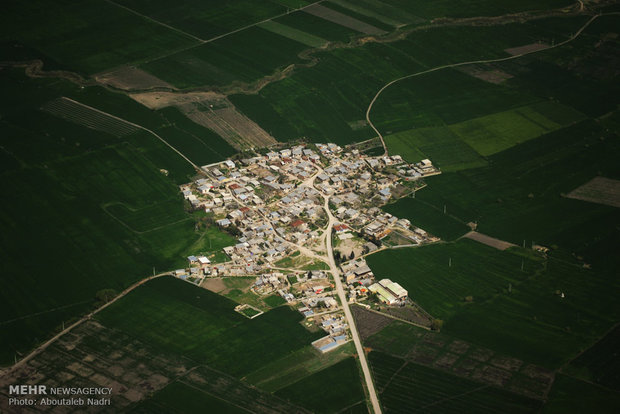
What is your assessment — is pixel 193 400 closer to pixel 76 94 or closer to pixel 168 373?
pixel 168 373

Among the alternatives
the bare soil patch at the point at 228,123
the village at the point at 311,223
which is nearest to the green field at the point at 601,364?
the village at the point at 311,223

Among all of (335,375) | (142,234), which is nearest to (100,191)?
(142,234)

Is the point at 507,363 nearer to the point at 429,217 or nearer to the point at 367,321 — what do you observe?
the point at 367,321

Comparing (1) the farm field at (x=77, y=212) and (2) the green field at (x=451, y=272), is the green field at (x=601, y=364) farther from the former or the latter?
(1) the farm field at (x=77, y=212)

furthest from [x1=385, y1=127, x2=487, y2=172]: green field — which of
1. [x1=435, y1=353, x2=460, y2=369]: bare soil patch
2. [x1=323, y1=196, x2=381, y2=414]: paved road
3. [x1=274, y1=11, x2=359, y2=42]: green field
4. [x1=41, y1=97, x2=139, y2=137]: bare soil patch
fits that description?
[x1=435, y1=353, x2=460, y2=369]: bare soil patch

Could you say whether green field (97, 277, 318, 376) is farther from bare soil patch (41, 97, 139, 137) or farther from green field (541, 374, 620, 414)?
bare soil patch (41, 97, 139, 137)

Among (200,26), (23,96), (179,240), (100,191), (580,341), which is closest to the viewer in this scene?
(580,341)
